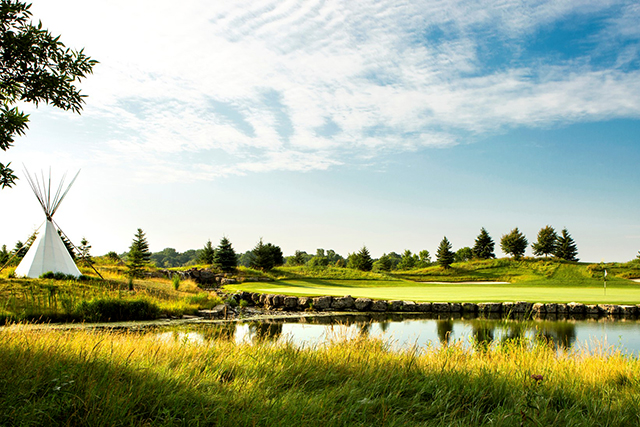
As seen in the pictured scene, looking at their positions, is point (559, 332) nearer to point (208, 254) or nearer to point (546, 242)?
point (208, 254)

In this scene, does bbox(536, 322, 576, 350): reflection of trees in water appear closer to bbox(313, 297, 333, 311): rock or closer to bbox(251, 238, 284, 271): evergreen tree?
bbox(313, 297, 333, 311): rock

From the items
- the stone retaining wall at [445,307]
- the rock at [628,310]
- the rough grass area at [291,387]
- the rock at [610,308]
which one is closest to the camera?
the rough grass area at [291,387]

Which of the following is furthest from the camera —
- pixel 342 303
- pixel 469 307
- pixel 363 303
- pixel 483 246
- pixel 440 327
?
pixel 483 246

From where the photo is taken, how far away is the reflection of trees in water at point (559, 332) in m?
10.4

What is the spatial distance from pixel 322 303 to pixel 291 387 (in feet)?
49.0

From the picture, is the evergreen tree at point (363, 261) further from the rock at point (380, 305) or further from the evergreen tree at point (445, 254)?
the rock at point (380, 305)

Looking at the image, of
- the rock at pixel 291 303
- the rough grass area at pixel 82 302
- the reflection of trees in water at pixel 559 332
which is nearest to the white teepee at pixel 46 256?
the rough grass area at pixel 82 302

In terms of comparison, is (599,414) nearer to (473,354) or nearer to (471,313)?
(473,354)

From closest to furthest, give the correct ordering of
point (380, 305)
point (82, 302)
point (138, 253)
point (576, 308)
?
1. point (82, 302)
2. point (576, 308)
3. point (380, 305)
4. point (138, 253)

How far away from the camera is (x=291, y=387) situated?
3.92m

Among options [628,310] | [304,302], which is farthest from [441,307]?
[628,310]

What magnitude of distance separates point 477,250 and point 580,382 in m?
63.6

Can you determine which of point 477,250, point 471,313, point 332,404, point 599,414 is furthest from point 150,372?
point 477,250

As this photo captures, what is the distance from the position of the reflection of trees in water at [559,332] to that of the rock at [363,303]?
690 cm
